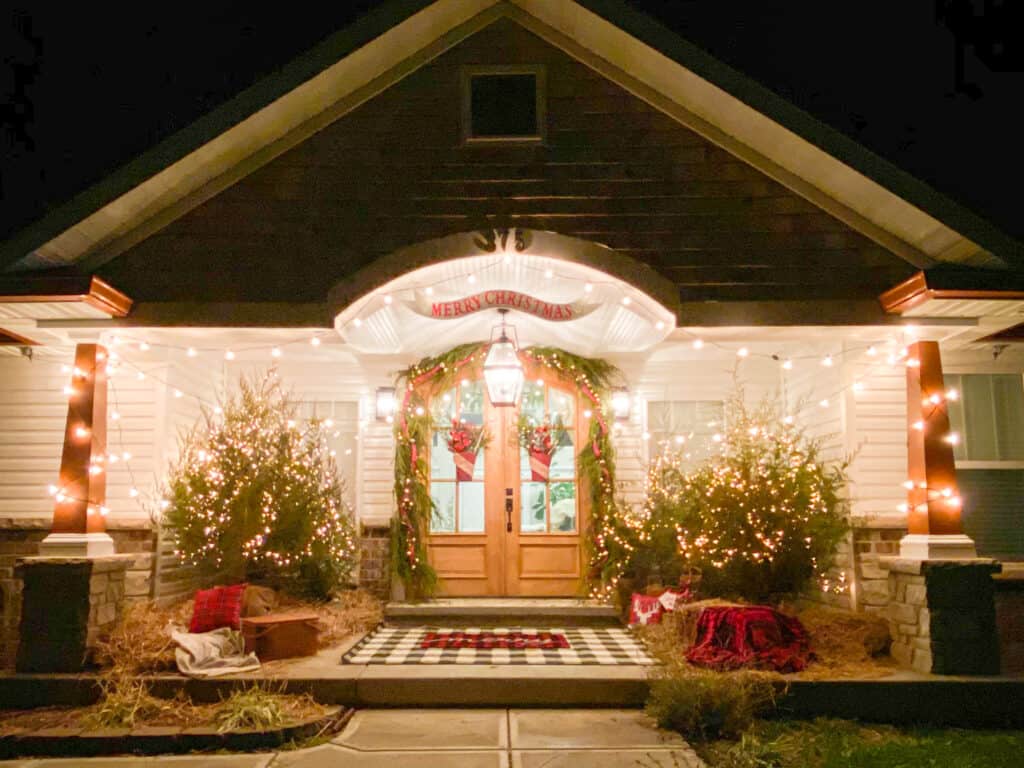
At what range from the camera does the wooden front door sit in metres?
9.96

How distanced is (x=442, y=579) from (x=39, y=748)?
5030mm

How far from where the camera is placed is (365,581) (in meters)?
9.94

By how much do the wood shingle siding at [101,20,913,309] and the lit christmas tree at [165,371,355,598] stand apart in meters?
1.96

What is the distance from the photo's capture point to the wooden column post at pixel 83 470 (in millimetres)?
6879

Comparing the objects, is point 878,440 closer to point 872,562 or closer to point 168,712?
point 872,562

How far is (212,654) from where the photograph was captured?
21.9 feet

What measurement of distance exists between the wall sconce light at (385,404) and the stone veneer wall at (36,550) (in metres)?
3.08

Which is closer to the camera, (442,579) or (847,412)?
(847,412)

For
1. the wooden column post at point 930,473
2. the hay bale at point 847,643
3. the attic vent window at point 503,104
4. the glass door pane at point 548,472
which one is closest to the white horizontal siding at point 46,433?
the glass door pane at point 548,472

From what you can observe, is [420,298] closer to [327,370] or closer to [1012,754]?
[327,370]

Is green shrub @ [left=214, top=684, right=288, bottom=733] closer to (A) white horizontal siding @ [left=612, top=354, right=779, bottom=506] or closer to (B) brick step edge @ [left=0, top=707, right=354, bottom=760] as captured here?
(B) brick step edge @ [left=0, top=707, right=354, bottom=760]

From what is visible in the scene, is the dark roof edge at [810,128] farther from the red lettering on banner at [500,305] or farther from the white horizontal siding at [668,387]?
the white horizontal siding at [668,387]

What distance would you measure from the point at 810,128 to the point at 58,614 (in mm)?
7725

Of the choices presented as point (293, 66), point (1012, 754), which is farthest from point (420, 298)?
point (1012, 754)
